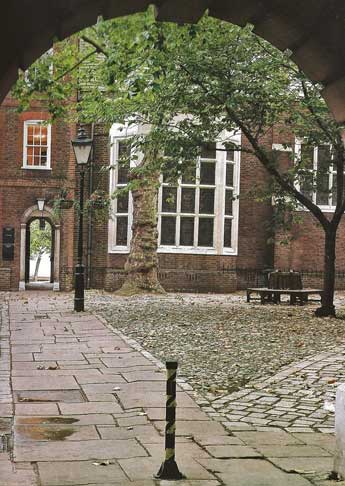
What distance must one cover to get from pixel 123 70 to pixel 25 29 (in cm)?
710

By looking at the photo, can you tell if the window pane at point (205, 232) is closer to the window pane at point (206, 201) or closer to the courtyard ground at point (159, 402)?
the window pane at point (206, 201)

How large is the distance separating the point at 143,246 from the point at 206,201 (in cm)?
442

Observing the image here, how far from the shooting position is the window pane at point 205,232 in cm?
2781

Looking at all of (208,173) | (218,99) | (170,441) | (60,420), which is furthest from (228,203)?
(170,441)

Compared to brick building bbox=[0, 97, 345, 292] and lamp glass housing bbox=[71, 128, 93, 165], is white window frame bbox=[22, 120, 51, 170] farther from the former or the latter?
lamp glass housing bbox=[71, 128, 93, 165]

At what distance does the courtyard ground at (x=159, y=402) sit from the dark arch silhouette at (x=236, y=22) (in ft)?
8.60

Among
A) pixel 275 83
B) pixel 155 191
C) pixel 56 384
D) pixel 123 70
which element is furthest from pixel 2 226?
pixel 56 384

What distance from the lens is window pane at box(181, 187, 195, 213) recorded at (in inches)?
1089

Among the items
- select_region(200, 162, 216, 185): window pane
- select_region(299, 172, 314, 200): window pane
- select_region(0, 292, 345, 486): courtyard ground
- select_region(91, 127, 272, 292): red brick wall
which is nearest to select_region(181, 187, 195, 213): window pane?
select_region(200, 162, 216, 185): window pane

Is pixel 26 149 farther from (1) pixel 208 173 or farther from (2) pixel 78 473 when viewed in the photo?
(2) pixel 78 473

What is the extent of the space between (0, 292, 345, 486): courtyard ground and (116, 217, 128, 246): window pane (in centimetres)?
1269

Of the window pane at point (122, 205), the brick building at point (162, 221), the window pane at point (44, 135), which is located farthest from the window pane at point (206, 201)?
the window pane at point (44, 135)

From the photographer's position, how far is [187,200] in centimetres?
2772

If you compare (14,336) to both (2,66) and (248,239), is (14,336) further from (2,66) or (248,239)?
(248,239)
